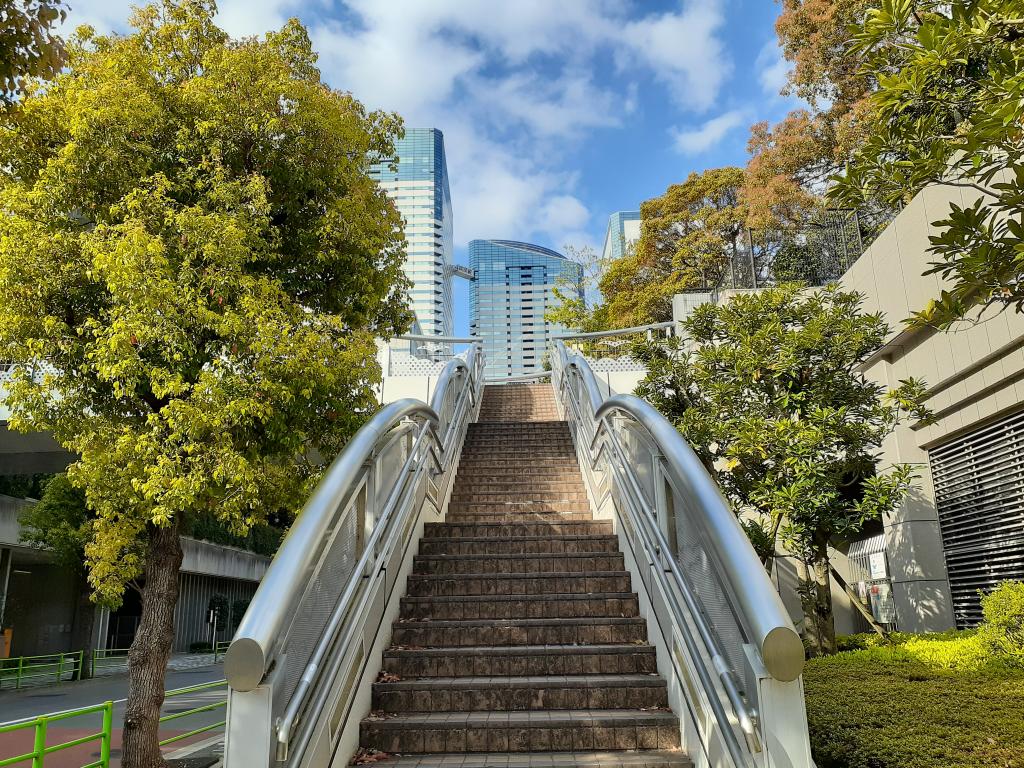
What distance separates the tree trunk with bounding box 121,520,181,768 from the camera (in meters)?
6.04

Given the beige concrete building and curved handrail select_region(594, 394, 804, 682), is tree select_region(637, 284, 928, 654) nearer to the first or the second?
the beige concrete building

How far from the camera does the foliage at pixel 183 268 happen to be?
5.23 metres

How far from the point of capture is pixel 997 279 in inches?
135

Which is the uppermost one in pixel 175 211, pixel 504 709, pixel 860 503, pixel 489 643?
pixel 175 211

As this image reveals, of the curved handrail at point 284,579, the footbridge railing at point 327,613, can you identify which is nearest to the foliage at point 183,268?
the footbridge railing at point 327,613

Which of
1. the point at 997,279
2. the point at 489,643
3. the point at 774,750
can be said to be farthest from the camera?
the point at 489,643

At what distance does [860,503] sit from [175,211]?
6174 millimetres

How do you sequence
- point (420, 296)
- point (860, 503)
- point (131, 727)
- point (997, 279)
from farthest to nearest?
point (420, 296)
point (860, 503)
point (131, 727)
point (997, 279)

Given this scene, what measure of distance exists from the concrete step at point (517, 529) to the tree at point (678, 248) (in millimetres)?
18309

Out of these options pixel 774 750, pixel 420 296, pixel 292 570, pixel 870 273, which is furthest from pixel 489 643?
pixel 420 296

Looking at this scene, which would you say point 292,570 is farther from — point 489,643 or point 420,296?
point 420,296

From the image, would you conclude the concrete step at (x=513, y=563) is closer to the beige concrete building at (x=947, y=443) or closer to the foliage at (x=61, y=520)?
the beige concrete building at (x=947, y=443)

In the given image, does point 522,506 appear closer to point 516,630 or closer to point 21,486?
point 516,630

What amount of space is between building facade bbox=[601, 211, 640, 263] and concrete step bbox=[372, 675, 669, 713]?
25839 mm
